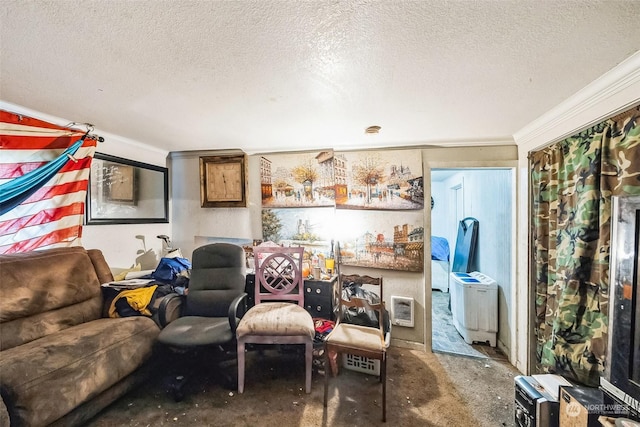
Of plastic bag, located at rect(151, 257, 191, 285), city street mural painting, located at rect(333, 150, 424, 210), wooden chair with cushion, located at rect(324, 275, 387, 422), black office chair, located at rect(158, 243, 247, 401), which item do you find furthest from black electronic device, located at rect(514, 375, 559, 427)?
plastic bag, located at rect(151, 257, 191, 285)

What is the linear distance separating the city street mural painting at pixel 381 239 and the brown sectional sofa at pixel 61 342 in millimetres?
2041

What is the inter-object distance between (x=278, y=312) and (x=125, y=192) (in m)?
2.21

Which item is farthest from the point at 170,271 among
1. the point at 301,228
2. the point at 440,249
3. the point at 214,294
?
the point at 440,249

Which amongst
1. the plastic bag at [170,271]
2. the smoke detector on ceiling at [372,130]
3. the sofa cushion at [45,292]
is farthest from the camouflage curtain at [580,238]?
the sofa cushion at [45,292]

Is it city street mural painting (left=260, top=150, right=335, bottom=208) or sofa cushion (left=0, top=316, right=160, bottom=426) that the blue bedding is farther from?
sofa cushion (left=0, top=316, right=160, bottom=426)

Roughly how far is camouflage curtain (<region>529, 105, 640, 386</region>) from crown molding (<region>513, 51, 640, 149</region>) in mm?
59

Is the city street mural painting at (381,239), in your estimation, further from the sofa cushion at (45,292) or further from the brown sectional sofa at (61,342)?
the sofa cushion at (45,292)

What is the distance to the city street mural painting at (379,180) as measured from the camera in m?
2.71

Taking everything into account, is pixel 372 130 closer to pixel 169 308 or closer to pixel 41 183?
pixel 169 308

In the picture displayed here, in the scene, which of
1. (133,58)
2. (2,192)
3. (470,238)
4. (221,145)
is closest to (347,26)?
(133,58)

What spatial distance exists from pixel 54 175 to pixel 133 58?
1.58 m

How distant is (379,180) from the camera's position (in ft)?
9.17

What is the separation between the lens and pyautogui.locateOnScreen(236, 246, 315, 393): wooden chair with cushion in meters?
1.96

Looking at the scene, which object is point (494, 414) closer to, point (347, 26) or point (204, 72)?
point (347, 26)
